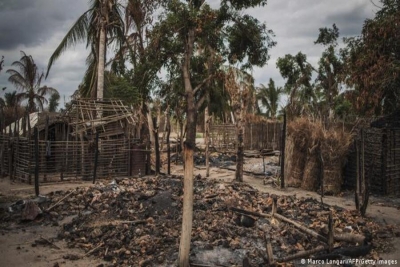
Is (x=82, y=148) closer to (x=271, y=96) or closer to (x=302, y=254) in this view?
(x=302, y=254)

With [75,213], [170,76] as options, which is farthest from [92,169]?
[170,76]

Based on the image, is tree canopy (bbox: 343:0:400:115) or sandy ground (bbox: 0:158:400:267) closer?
sandy ground (bbox: 0:158:400:267)

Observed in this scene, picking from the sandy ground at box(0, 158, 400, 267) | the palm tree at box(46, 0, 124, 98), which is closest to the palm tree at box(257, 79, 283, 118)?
the palm tree at box(46, 0, 124, 98)

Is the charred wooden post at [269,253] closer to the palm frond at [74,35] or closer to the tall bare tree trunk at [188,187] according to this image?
the tall bare tree trunk at [188,187]

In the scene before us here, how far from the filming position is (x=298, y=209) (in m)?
9.10

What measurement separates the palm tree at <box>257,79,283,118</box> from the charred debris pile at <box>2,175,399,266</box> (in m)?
26.5

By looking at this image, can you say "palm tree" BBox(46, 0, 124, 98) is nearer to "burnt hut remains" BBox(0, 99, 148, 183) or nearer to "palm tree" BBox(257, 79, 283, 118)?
"burnt hut remains" BBox(0, 99, 148, 183)

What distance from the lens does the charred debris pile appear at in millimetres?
6668

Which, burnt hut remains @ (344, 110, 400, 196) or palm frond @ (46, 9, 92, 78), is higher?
palm frond @ (46, 9, 92, 78)

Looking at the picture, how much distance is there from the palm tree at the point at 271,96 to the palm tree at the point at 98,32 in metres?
20.5

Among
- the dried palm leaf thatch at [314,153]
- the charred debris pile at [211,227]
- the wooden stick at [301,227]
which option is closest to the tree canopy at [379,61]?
the dried palm leaf thatch at [314,153]

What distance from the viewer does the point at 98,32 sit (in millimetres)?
18391

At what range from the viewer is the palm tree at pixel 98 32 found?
17438 millimetres

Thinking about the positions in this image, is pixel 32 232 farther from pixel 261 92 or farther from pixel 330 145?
pixel 261 92
